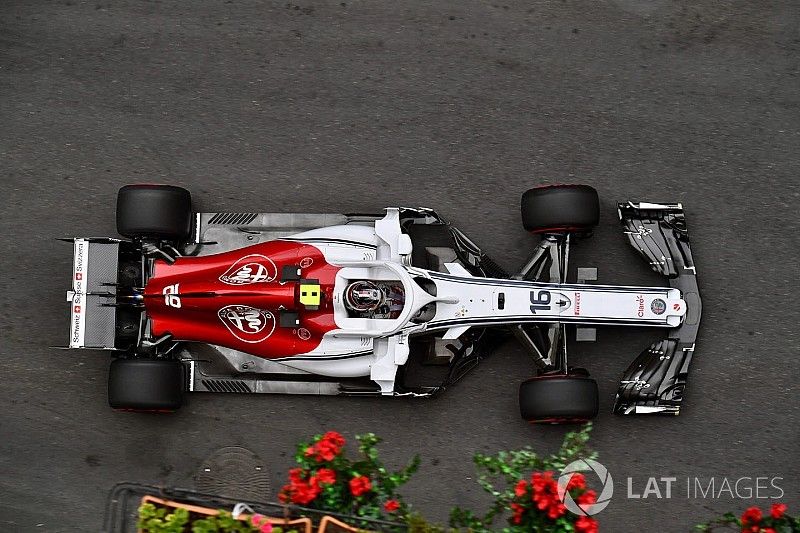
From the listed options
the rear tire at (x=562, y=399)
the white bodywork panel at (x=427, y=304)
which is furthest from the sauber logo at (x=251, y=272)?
the rear tire at (x=562, y=399)

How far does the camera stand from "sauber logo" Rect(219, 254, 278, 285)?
6.36 m

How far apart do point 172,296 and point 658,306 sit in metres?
4.01

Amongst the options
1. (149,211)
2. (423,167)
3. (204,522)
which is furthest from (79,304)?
(423,167)

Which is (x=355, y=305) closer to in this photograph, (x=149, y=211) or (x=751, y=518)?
(x=149, y=211)

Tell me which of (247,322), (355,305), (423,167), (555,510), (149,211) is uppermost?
(423,167)

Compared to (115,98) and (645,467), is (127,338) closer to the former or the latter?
(115,98)

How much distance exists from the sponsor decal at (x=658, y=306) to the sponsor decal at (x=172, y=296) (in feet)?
12.8

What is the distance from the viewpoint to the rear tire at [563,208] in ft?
21.2

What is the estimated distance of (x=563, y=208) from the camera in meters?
6.46

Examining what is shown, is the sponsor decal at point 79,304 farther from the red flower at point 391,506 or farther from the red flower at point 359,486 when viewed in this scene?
the red flower at point 391,506

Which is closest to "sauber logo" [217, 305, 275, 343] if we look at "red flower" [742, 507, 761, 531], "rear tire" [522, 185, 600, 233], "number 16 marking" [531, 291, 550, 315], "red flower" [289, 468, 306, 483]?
"red flower" [289, 468, 306, 483]

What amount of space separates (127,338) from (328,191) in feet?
7.08

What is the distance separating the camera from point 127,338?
21.9ft

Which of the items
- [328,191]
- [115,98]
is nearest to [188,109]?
[115,98]
